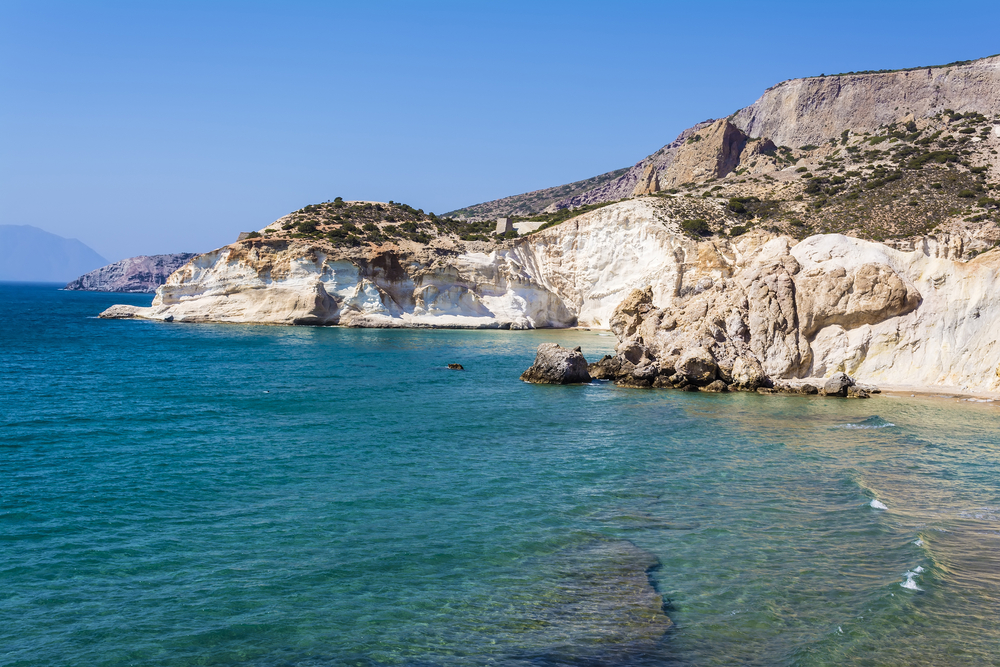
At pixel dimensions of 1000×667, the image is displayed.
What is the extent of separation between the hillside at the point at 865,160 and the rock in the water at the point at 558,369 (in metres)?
16.7

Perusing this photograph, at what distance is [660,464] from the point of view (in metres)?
17.0

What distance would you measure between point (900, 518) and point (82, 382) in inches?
1113

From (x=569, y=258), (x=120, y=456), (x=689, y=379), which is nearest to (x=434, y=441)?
(x=120, y=456)

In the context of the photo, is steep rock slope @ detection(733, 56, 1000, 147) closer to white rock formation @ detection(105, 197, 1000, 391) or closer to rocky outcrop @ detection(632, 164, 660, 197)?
rocky outcrop @ detection(632, 164, 660, 197)

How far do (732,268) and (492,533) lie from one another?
49804 mm

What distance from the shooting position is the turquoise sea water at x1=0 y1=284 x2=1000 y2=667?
28.0ft

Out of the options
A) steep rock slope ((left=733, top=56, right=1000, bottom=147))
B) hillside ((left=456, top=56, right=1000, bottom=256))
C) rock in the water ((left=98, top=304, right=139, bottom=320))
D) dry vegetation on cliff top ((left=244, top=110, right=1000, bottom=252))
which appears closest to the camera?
dry vegetation on cliff top ((left=244, top=110, right=1000, bottom=252))

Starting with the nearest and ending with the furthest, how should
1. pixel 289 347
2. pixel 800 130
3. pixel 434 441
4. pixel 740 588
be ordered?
pixel 740 588 → pixel 434 441 → pixel 289 347 → pixel 800 130

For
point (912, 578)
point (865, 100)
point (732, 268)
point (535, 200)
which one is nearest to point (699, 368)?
point (912, 578)

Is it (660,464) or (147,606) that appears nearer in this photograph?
(147,606)

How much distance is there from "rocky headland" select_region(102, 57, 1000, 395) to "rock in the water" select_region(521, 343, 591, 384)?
6.12 feet

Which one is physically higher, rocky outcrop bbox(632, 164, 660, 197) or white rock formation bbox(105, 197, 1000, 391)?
rocky outcrop bbox(632, 164, 660, 197)

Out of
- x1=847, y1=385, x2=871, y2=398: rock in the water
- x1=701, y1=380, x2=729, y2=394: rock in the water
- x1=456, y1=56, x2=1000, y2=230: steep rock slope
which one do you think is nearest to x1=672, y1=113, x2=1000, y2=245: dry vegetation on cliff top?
x1=456, y1=56, x2=1000, y2=230: steep rock slope

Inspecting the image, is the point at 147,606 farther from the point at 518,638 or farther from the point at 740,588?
the point at 740,588
